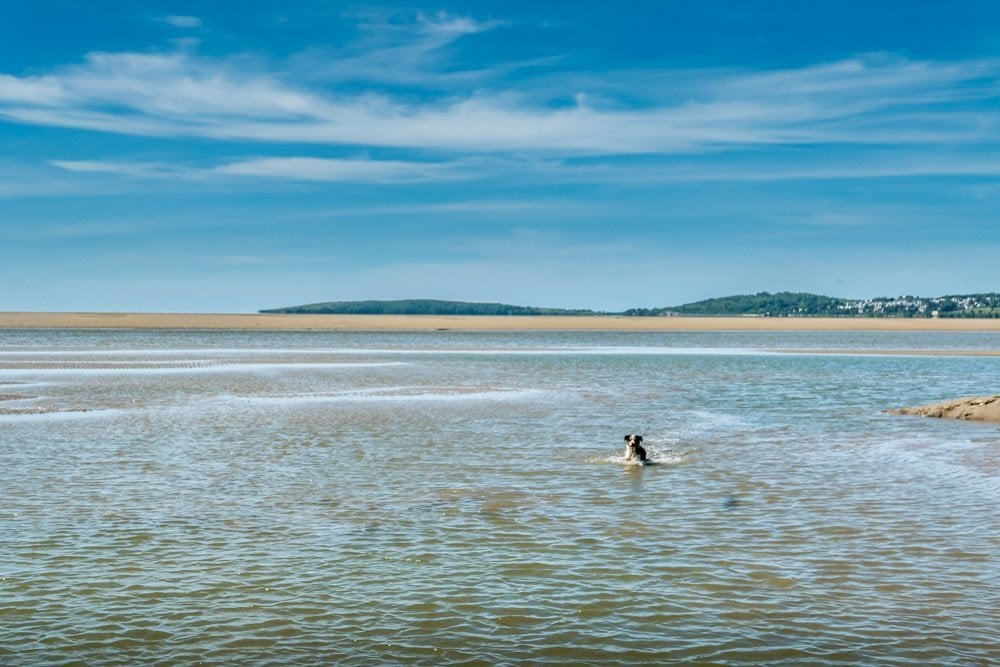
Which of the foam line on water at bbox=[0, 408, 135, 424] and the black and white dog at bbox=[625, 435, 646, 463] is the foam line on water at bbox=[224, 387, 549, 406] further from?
the black and white dog at bbox=[625, 435, 646, 463]

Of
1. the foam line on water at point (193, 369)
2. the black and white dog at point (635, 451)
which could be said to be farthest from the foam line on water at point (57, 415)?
the foam line on water at point (193, 369)

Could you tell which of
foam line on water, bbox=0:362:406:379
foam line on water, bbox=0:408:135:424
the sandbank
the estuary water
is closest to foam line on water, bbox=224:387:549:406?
the estuary water

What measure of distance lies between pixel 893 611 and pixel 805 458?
9852 mm

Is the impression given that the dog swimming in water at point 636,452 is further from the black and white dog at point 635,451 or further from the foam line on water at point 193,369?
the foam line on water at point 193,369

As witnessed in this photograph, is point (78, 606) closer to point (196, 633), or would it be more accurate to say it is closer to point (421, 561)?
point (196, 633)

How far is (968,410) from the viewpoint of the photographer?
2583 cm

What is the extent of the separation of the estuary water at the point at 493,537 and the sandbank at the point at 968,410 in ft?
3.23

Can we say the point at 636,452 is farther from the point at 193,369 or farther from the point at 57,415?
the point at 193,369

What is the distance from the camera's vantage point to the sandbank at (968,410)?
2544 cm

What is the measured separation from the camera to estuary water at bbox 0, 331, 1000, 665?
8.68m

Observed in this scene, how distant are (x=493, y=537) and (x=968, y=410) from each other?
18.1 metres

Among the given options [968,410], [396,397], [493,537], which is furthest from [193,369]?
[493,537]

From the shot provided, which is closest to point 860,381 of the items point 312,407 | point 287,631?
point 312,407

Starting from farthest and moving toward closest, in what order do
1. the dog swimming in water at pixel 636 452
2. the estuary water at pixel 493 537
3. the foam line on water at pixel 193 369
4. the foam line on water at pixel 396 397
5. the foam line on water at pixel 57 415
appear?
the foam line on water at pixel 193 369, the foam line on water at pixel 396 397, the foam line on water at pixel 57 415, the dog swimming in water at pixel 636 452, the estuary water at pixel 493 537
